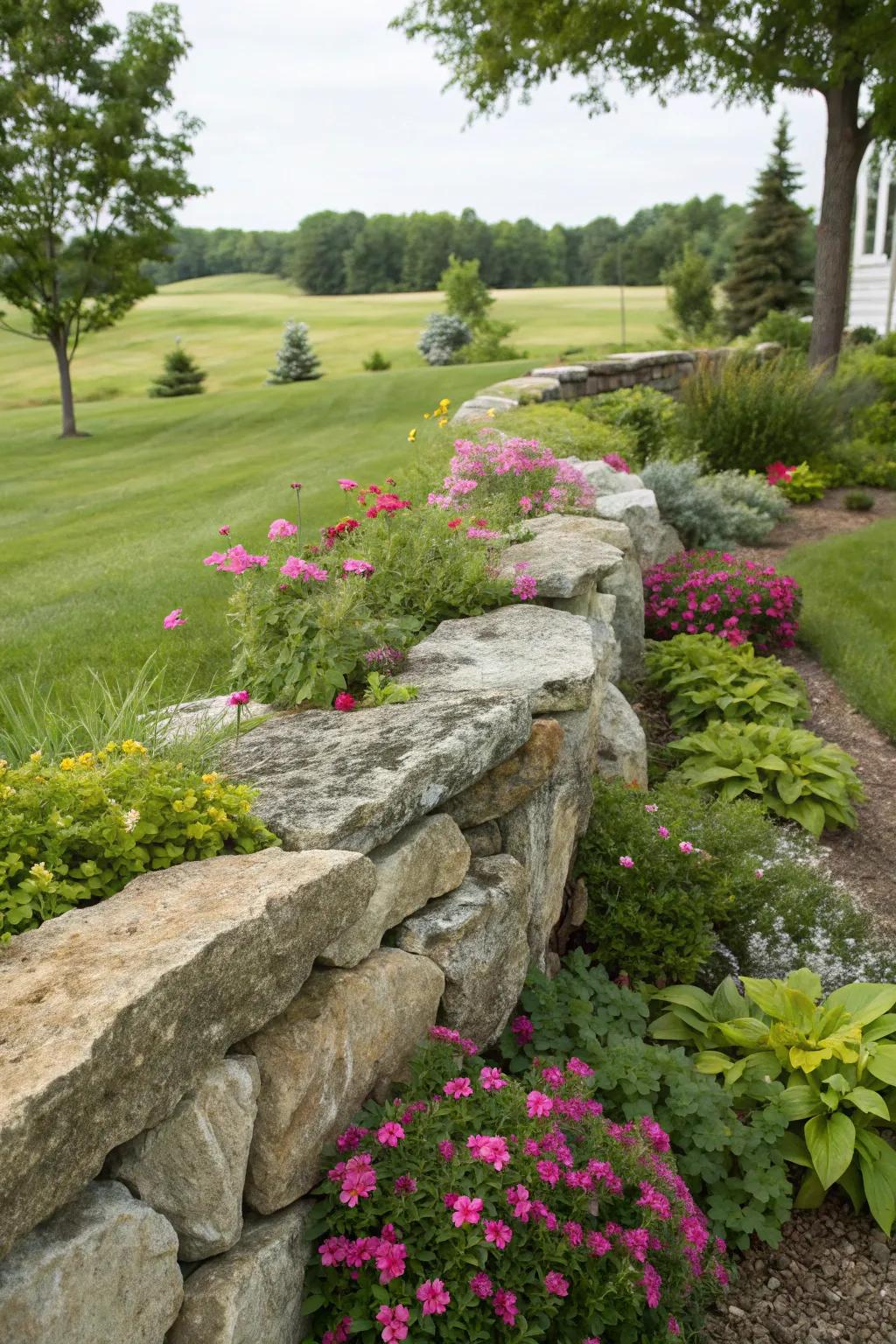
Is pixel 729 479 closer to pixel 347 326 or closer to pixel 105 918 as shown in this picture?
pixel 105 918

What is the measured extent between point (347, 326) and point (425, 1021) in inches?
1826

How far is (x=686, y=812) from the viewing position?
4.03 metres

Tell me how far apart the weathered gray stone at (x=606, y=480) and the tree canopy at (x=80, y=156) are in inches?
497

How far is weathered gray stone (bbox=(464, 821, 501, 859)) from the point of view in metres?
3.01

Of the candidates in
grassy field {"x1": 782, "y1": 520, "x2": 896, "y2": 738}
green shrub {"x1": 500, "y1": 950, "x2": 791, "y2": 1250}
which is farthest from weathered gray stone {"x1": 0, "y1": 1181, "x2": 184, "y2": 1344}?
grassy field {"x1": 782, "y1": 520, "x2": 896, "y2": 738}

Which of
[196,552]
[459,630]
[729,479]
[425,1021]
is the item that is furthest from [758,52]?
[425,1021]

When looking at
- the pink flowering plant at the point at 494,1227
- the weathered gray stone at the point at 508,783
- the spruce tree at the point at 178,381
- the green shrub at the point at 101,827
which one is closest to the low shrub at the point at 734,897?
the weathered gray stone at the point at 508,783

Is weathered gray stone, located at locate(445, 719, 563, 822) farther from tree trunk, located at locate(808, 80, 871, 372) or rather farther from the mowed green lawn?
tree trunk, located at locate(808, 80, 871, 372)

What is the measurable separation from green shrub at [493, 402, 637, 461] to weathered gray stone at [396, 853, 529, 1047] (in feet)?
16.2

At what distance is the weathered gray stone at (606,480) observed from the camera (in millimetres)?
7344

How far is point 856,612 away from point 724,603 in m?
1.32

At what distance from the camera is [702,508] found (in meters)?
8.53

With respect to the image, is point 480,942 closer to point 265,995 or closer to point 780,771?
point 265,995

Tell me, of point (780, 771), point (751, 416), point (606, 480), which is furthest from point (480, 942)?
point (751, 416)
